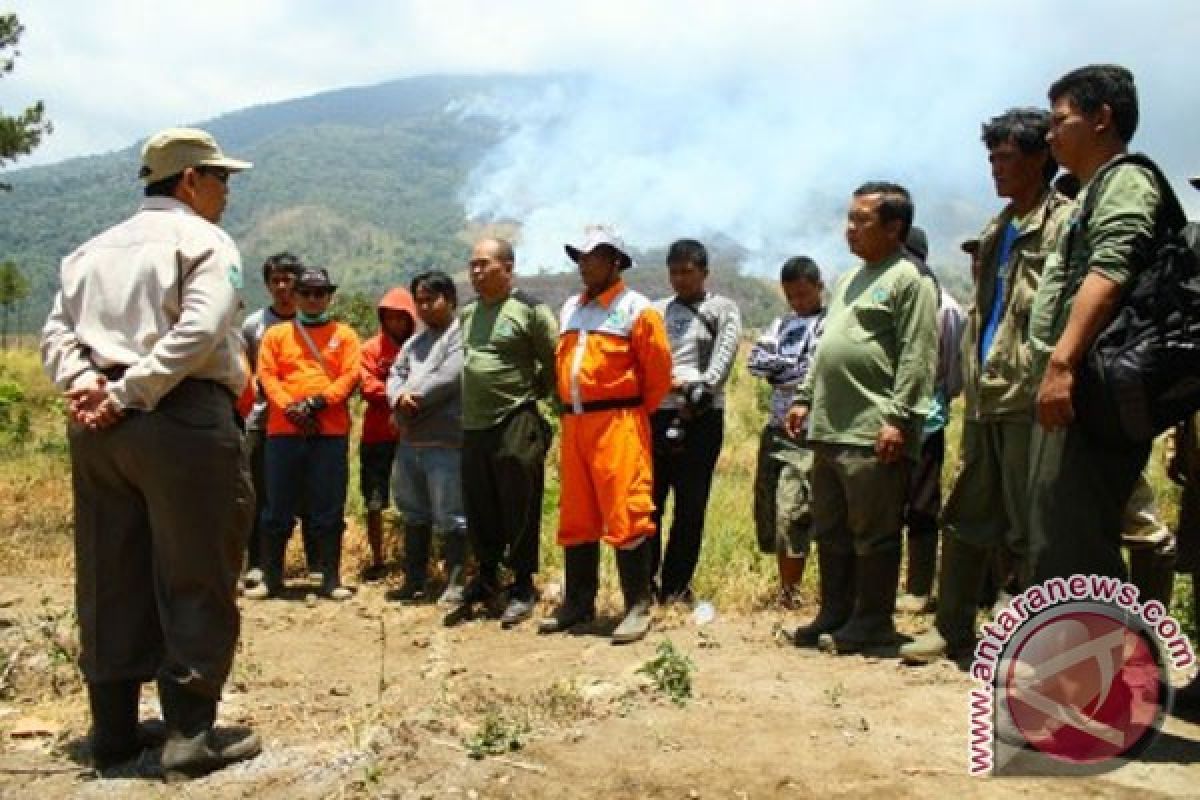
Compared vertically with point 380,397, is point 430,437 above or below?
below

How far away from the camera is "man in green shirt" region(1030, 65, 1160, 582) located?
331cm

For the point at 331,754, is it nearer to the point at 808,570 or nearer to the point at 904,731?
the point at 904,731

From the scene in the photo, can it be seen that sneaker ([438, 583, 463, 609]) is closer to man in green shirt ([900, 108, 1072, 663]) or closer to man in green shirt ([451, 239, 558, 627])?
man in green shirt ([451, 239, 558, 627])

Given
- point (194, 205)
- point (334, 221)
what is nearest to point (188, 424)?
point (194, 205)

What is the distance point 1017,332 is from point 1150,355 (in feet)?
3.25

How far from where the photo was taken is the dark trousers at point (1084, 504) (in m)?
3.35

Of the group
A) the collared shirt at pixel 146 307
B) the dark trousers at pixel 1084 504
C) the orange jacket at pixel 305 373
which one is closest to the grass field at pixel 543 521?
the orange jacket at pixel 305 373

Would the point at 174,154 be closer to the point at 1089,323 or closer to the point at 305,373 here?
the point at 1089,323

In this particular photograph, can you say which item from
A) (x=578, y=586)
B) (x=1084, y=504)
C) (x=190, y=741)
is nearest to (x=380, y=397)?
(x=578, y=586)

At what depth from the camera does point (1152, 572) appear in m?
4.26

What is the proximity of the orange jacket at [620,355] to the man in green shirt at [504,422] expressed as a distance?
0.52 metres

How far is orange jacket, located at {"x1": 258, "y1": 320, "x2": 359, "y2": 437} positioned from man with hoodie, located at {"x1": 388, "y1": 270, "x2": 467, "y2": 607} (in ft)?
1.25

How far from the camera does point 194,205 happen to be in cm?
380

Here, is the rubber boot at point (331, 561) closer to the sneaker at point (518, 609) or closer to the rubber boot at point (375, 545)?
the rubber boot at point (375, 545)
